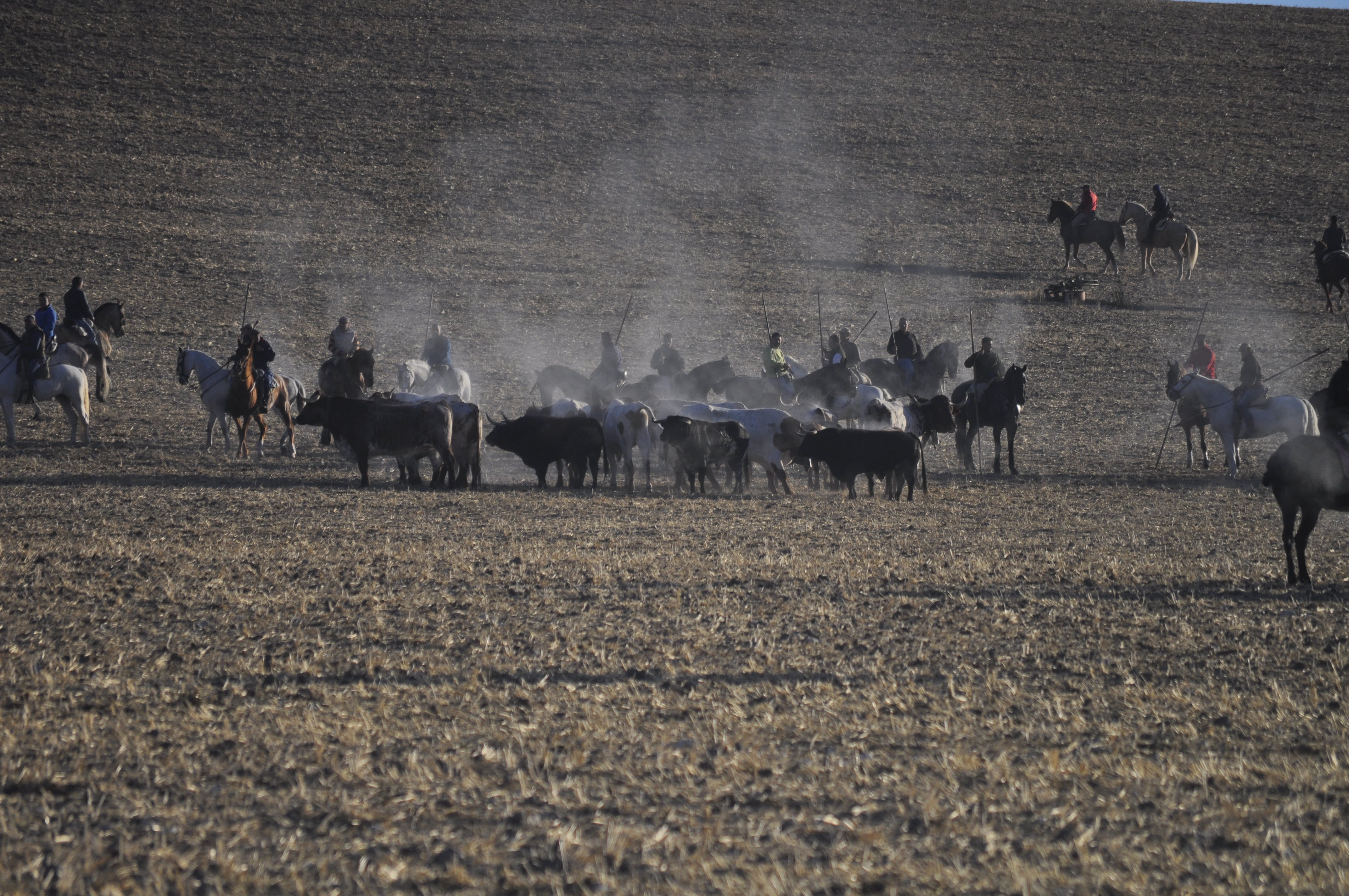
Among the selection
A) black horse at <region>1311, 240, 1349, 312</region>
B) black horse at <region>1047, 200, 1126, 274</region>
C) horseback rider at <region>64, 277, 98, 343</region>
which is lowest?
horseback rider at <region>64, 277, 98, 343</region>

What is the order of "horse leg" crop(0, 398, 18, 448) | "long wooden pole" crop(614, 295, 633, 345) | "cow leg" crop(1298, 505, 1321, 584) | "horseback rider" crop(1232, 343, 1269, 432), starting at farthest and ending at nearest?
"long wooden pole" crop(614, 295, 633, 345) → "horse leg" crop(0, 398, 18, 448) → "horseback rider" crop(1232, 343, 1269, 432) → "cow leg" crop(1298, 505, 1321, 584)

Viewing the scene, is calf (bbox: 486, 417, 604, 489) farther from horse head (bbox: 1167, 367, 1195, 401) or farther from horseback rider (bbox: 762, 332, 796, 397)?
horse head (bbox: 1167, 367, 1195, 401)

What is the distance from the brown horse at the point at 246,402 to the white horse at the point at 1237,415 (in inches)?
533

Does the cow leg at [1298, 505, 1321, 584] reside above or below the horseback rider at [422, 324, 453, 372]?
below

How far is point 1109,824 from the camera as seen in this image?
16.0ft

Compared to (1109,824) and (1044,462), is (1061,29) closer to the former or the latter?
(1044,462)

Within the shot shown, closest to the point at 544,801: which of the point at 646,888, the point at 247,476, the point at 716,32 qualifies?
the point at 646,888

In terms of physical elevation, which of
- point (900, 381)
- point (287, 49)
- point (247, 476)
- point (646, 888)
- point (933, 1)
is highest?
point (933, 1)

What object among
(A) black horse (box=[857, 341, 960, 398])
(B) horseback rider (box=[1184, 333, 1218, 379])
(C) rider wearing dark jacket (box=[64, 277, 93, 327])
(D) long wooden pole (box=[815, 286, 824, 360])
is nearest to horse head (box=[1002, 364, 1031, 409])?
(A) black horse (box=[857, 341, 960, 398])

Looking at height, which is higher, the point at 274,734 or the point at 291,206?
Answer: the point at 291,206

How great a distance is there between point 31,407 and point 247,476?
8874 mm

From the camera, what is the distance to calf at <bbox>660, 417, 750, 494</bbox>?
1661 cm

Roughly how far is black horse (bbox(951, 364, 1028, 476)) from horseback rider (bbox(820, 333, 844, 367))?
1969 millimetres

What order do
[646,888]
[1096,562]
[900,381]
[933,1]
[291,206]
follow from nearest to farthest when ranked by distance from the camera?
[646,888]
[1096,562]
[900,381]
[291,206]
[933,1]
